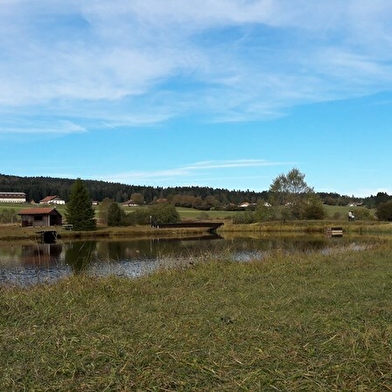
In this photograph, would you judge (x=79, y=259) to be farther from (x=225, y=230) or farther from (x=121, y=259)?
(x=225, y=230)

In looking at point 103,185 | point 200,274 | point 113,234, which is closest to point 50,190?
point 103,185

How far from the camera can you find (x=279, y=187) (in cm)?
6850

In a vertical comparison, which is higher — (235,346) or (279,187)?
(279,187)

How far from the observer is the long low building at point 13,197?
10338cm

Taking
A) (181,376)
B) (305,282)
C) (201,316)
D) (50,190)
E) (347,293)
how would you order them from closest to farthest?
(181,376) < (201,316) < (347,293) < (305,282) < (50,190)

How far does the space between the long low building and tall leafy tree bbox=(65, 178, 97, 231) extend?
50992 mm

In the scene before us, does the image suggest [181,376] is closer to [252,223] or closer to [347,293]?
[347,293]

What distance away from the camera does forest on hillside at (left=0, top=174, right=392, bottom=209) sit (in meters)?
101

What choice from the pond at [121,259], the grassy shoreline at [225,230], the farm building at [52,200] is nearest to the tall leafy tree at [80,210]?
the grassy shoreline at [225,230]

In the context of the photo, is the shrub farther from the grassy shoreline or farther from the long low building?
the long low building

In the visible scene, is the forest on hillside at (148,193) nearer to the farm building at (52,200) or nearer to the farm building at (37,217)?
the farm building at (52,200)

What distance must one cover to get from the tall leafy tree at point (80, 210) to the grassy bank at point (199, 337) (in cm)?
5030

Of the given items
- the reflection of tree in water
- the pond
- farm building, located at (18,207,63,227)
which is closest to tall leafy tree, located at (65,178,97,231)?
farm building, located at (18,207,63,227)

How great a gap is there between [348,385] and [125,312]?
3.50 m
